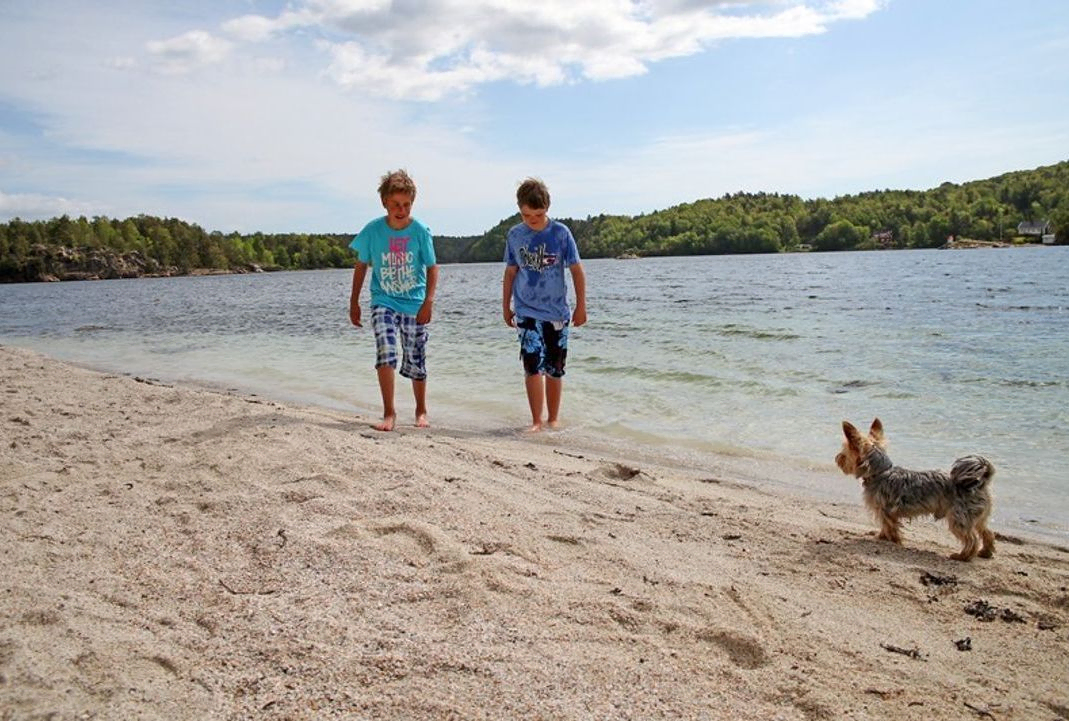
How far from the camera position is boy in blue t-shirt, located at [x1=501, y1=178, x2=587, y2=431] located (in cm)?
703

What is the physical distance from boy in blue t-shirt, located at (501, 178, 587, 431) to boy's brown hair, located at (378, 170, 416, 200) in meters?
1.01

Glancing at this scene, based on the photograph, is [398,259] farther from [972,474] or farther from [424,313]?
[972,474]

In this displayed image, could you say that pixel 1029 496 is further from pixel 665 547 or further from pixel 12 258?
pixel 12 258

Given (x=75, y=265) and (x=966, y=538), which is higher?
(x=75, y=265)

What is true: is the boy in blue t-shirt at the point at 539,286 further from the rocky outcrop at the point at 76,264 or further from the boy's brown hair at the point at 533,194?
the rocky outcrop at the point at 76,264

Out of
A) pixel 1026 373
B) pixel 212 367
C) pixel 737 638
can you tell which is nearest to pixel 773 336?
pixel 1026 373

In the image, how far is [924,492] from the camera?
13.8ft

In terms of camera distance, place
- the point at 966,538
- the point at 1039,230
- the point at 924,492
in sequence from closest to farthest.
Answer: the point at 966,538 < the point at 924,492 < the point at 1039,230

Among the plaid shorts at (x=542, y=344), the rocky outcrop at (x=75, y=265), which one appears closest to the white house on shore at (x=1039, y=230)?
the plaid shorts at (x=542, y=344)

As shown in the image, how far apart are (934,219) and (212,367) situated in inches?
4669

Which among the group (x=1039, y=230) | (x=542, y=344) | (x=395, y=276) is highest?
(x=1039, y=230)

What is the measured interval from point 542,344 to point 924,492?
12.8 feet

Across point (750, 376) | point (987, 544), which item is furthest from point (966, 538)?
point (750, 376)

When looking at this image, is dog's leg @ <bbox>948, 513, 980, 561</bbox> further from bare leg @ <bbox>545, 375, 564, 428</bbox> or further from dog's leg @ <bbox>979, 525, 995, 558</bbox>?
bare leg @ <bbox>545, 375, 564, 428</bbox>
